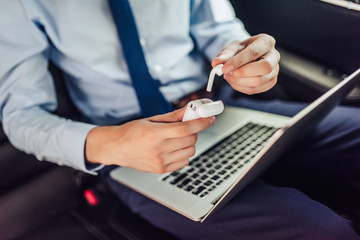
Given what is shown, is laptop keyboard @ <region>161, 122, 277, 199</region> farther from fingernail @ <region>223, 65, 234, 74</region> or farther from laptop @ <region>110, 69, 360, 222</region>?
fingernail @ <region>223, 65, 234, 74</region>

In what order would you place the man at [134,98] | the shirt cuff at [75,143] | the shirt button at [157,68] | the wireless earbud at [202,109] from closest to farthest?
1. the wireless earbud at [202,109]
2. the man at [134,98]
3. the shirt cuff at [75,143]
4. the shirt button at [157,68]

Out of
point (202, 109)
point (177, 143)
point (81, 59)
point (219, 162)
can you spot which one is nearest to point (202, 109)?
point (202, 109)

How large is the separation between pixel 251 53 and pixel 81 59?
0.48 metres

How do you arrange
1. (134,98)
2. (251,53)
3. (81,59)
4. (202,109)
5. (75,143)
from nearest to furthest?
1. (202,109)
2. (251,53)
3. (75,143)
4. (81,59)
5. (134,98)

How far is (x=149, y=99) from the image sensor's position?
839 mm

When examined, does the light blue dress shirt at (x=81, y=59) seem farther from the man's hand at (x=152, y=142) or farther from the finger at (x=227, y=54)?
the finger at (x=227, y=54)

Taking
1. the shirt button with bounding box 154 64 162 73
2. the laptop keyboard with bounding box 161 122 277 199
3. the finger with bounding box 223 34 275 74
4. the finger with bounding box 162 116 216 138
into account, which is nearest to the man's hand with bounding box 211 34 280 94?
the finger with bounding box 223 34 275 74

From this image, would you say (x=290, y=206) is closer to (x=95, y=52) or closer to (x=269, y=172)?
(x=269, y=172)

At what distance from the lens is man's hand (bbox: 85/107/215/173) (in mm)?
550

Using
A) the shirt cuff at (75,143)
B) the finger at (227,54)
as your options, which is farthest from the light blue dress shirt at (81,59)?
the finger at (227,54)

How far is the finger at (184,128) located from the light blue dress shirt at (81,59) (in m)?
0.27

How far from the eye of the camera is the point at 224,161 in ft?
2.55

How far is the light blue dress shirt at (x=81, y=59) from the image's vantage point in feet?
2.48

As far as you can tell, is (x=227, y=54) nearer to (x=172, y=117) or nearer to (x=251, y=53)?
(x=251, y=53)
